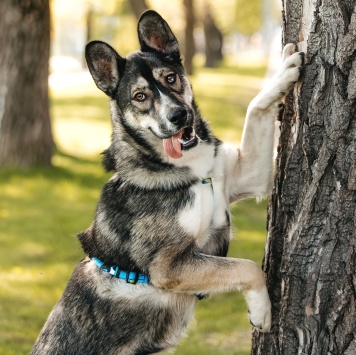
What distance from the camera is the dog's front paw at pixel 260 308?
3.93m

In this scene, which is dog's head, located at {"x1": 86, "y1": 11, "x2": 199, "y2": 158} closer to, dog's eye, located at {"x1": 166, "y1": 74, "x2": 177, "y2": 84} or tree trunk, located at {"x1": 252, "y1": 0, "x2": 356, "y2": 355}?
dog's eye, located at {"x1": 166, "y1": 74, "x2": 177, "y2": 84}

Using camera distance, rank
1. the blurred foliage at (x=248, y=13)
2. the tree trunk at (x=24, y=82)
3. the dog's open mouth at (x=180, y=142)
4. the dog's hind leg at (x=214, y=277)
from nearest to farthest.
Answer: the dog's hind leg at (x=214, y=277)
the dog's open mouth at (x=180, y=142)
the tree trunk at (x=24, y=82)
the blurred foliage at (x=248, y=13)

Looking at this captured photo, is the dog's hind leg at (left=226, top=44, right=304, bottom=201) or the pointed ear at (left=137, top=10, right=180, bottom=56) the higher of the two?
the pointed ear at (left=137, top=10, right=180, bottom=56)

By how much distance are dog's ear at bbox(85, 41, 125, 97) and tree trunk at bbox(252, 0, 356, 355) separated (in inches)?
40.0

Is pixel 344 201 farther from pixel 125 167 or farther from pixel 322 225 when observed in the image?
pixel 125 167

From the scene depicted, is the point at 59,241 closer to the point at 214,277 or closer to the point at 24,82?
the point at 24,82

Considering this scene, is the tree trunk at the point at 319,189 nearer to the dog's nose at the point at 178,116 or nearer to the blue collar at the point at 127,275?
the dog's nose at the point at 178,116

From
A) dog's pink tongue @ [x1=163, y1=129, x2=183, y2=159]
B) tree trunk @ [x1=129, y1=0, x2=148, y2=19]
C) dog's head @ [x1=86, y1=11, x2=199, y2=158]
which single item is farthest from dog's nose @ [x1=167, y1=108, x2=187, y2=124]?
tree trunk @ [x1=129, y1=0, x2=148, y2=19]

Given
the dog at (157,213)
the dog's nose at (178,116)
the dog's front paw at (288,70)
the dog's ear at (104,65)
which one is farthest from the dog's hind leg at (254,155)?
the dog's ear at (104,65)

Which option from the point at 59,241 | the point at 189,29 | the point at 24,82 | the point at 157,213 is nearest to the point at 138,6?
the point at 189,29

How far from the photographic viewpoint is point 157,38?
4422 millimetres

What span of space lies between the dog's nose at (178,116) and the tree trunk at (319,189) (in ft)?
1.86

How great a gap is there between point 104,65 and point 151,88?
1.11 feet

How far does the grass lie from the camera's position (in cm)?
645
